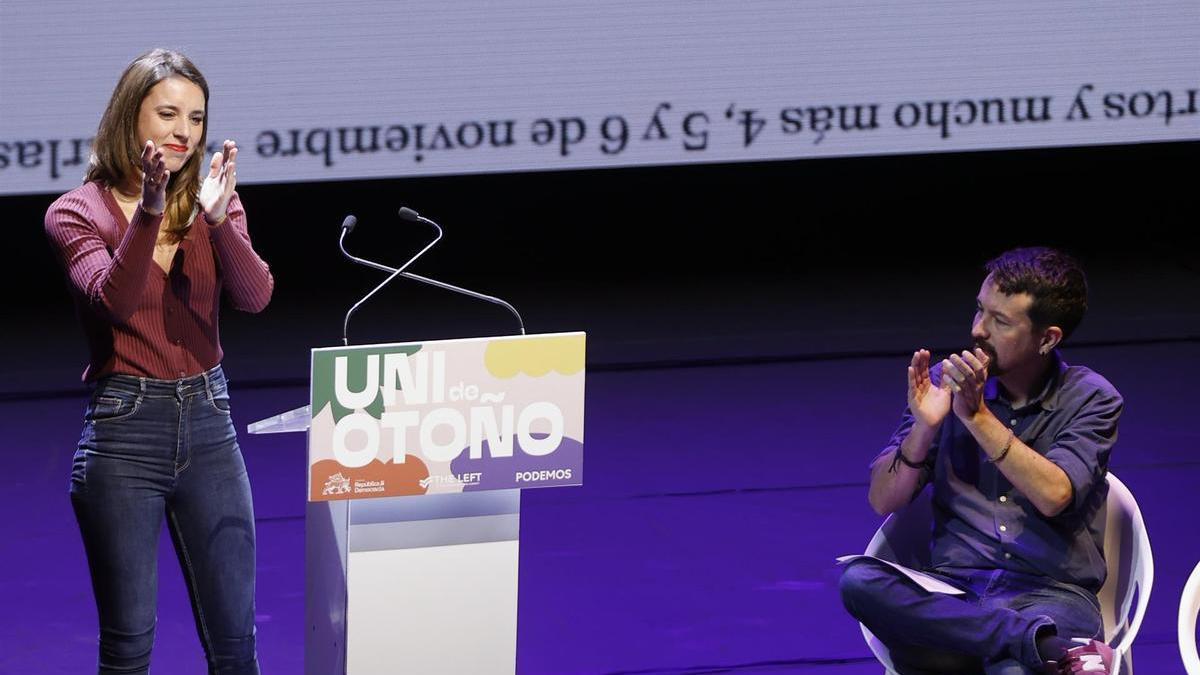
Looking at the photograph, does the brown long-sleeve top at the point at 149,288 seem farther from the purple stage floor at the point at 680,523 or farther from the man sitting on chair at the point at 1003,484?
the purple stage floor at the point at 680,523

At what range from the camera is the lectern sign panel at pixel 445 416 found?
3332 millimetres

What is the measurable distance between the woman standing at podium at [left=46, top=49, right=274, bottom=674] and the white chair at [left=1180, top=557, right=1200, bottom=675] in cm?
177

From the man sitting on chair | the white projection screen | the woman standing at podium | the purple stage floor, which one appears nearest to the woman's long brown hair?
the woman standing at podium

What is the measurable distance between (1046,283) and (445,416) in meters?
1.26

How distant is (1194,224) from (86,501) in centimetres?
744

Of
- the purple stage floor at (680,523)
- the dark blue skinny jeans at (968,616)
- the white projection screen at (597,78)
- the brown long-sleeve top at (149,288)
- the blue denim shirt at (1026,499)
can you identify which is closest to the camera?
the brown long-sleeve top at (149,288)

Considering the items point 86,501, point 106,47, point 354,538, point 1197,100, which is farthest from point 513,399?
point 1197,100

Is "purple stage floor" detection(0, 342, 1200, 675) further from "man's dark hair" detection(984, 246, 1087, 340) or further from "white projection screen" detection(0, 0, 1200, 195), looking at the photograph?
"man's dark hair" detection(984, 246, 1087, 340)

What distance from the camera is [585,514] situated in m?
5.77

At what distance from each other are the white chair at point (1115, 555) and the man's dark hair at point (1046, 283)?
0.36m

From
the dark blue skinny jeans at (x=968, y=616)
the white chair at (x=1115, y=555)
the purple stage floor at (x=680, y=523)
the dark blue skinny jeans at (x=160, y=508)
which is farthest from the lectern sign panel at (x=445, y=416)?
the purple stage floor at (x=680, y=523)

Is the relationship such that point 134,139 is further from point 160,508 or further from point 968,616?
point 968,616

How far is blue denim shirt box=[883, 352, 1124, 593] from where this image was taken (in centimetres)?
362

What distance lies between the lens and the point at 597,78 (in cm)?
671
